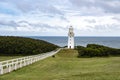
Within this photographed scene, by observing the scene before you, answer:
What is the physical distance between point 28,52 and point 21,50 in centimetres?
193

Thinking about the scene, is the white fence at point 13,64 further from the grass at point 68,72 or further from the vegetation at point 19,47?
the vegetation at point 19,47

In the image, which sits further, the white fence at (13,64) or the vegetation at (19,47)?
the vegetation at (19,47)

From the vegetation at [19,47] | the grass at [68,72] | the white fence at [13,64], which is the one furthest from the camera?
the vegetation at [19,47]

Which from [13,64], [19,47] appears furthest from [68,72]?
[19,47]

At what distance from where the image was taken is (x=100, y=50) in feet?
218

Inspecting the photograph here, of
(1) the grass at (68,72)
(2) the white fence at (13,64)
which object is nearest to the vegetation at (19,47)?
(2) the white fence at (13,64)

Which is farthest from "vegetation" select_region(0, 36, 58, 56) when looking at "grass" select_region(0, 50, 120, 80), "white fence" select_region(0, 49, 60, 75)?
"grass" select_region(0, 50, 120, 80)

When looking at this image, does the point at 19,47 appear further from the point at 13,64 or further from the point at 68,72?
the point at 68,72

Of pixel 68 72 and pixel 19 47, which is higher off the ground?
pixel 19 47

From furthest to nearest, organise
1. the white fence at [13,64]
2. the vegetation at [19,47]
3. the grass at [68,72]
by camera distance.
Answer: the vegetation at [19,47]
the white fence at [13,64]
the grass at [68,72]

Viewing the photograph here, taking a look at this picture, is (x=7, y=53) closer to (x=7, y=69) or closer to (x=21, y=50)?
(x=21, y=50)

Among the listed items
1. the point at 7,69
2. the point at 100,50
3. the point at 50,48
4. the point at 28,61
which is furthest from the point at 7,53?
the point at 7,69

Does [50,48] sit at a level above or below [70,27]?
below

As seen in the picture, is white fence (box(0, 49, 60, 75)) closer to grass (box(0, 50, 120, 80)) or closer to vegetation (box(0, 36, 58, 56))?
grass (box(0, 50, 120, 80))
